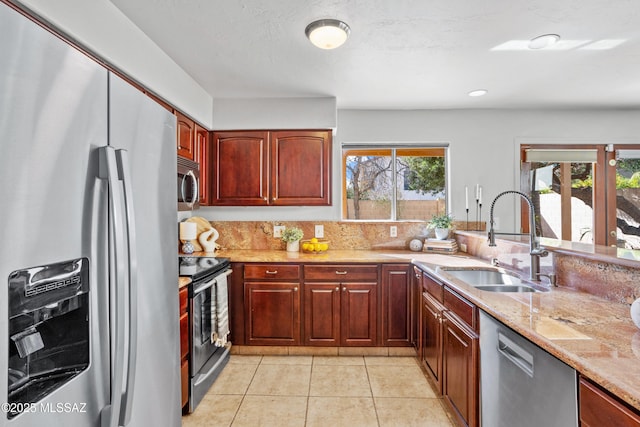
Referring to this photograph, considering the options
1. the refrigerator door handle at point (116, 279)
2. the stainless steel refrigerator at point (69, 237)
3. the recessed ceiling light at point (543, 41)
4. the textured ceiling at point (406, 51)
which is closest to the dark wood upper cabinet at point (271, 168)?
the textured ceiling at point (406, 51)

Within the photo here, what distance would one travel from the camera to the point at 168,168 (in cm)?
120

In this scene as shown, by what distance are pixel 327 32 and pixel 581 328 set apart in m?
1.90

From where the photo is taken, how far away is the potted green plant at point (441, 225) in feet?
11.0

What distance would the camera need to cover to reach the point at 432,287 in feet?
7.79

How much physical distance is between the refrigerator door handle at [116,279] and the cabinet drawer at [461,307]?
4.95 feet

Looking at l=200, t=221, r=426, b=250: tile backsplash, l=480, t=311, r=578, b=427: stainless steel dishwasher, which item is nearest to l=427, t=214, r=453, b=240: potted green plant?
l=200, t=221, r=426, b=250: tile backsplash

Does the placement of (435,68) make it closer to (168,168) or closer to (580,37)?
(580,37)

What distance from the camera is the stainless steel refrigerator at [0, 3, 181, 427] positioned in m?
0.64

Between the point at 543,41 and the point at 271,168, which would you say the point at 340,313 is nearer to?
the point at 271,168

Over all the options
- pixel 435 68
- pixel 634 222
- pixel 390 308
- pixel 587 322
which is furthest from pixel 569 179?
pixel 587 322

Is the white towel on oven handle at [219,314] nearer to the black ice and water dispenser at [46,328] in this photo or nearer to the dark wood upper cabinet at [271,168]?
the dark wood upper cabinet at [271,168]

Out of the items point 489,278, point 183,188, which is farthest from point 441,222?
point 183,188

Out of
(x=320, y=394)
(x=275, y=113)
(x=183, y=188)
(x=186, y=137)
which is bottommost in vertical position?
(x=320, y=394)

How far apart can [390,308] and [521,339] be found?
1676 mm
